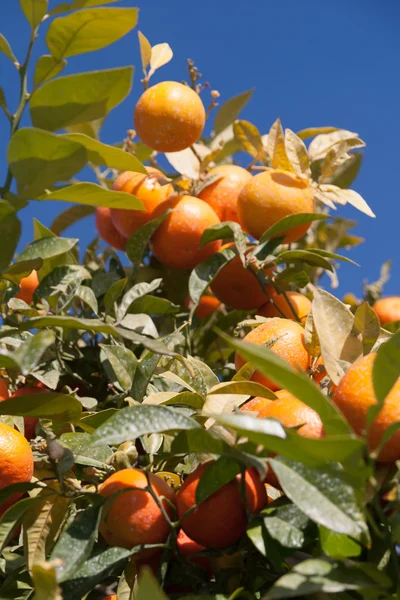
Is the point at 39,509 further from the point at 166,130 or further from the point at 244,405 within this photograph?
the point at 166,130

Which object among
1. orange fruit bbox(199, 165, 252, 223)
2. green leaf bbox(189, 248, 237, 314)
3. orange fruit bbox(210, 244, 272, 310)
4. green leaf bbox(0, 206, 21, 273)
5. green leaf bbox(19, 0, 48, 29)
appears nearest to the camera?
green leaf bbox(0, 206, 21, 273)

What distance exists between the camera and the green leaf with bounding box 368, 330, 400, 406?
67cm

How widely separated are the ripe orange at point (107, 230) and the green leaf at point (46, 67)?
604 millimetres

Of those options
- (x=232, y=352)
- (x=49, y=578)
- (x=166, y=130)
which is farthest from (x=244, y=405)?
(x=166, y=130)

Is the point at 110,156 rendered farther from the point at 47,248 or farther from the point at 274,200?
Answer: the point at 274,200

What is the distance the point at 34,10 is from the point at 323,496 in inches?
36.7

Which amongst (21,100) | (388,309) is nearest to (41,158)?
(21,100)

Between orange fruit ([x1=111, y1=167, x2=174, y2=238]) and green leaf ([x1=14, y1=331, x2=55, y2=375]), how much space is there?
87 cm

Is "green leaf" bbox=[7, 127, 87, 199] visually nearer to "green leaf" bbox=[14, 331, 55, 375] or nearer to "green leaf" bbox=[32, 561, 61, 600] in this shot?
"green leaf" bbox=[14, 331, 55, 375]

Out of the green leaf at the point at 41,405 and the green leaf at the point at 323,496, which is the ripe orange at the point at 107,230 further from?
the green leaf at the point at 323,496

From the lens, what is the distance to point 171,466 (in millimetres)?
1103

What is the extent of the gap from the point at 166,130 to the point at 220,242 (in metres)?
0.26

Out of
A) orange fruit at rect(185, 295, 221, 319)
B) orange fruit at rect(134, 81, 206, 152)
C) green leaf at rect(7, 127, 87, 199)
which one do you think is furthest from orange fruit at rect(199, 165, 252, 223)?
green leaf at rect(7, 127, 87, 199)

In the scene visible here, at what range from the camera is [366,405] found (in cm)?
80
